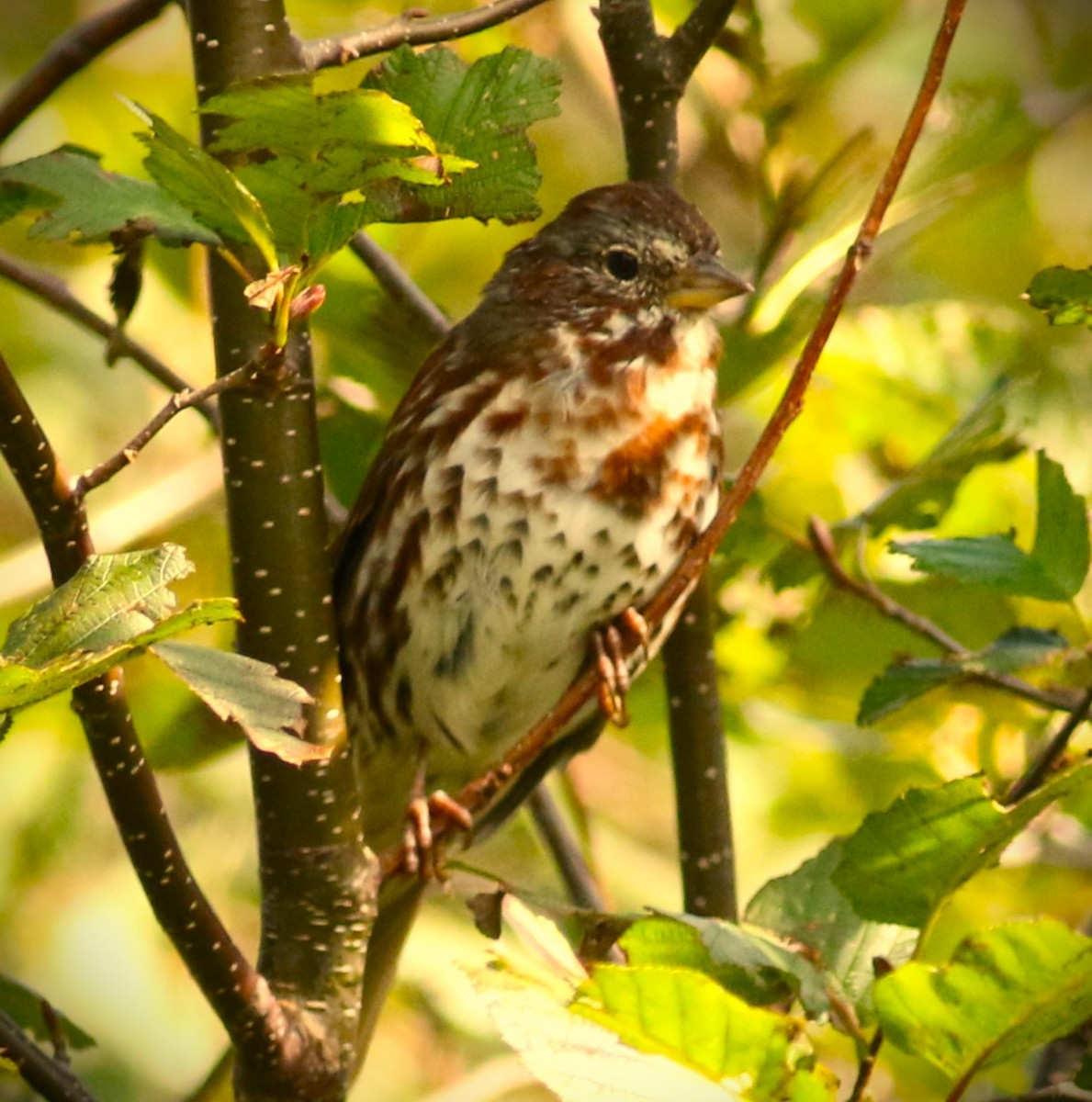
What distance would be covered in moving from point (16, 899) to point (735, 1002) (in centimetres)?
300

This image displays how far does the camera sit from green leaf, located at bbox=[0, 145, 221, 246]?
1.76m

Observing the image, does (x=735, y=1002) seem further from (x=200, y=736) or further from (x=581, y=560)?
(x=200, y=736)

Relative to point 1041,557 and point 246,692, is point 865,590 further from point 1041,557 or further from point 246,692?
point 246,692

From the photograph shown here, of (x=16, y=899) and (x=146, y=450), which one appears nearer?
(x=146, y=450)

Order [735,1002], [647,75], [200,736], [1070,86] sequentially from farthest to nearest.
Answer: [1070,86]
[200,736]
[647,75]
[735,1002]

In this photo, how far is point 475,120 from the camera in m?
1.68

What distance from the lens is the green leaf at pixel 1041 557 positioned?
2.08 metres

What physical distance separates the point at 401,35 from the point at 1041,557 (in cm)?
89

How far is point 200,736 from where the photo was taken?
2887 millimetres

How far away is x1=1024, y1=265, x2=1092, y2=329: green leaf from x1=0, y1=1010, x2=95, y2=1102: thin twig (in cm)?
119

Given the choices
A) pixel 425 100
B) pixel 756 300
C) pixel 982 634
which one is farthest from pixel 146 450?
pixel 425 100

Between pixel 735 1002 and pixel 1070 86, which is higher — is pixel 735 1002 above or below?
below

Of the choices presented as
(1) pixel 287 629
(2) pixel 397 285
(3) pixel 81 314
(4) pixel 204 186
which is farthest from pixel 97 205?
(2) pixel 397 285

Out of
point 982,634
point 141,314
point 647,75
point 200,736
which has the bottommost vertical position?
point 200,736
